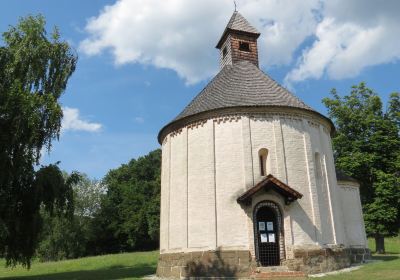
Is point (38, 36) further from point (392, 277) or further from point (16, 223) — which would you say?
point (392, 277)

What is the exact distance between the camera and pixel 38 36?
19.5 meters

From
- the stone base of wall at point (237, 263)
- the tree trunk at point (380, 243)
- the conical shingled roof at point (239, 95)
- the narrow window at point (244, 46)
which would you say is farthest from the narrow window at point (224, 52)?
the tree trunk at point (380, 243)

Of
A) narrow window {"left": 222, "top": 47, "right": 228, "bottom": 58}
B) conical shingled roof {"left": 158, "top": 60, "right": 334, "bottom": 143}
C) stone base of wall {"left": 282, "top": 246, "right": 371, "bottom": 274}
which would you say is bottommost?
stone base of wall {"left": 282, "top": 246, "right": 371, "bottom": 274}

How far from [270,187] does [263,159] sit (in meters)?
1.68

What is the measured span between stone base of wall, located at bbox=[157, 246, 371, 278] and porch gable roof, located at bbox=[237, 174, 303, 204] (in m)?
2.14

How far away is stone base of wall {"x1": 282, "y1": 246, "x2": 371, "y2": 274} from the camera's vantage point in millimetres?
16172

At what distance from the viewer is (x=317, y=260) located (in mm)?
Answer: 16594

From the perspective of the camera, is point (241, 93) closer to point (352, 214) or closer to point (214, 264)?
point (214, 264)

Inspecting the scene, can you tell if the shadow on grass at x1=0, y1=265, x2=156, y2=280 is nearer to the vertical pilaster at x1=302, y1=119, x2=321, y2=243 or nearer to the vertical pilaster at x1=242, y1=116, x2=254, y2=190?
the vertical pilaster at x1=242, y1=116, x2=254, y2=190

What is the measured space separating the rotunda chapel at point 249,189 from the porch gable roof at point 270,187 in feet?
0.14

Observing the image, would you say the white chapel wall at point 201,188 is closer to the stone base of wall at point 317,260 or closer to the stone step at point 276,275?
the stone step at point 276,275

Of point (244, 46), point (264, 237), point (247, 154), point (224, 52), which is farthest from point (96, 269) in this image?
point (244, 46)

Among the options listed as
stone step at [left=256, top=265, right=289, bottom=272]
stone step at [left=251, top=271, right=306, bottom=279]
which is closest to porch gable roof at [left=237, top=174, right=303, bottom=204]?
stone step at [left=256, top=265, right=289, bottom=272]

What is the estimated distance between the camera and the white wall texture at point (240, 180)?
16766mm
